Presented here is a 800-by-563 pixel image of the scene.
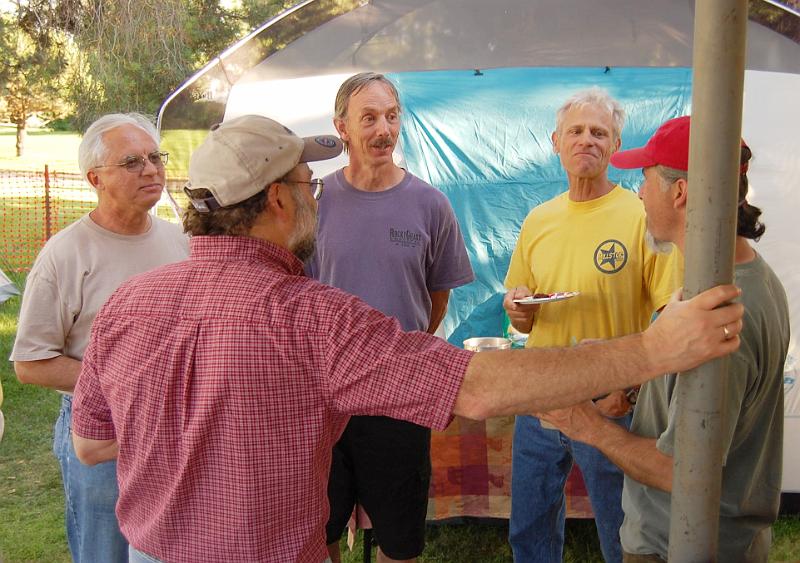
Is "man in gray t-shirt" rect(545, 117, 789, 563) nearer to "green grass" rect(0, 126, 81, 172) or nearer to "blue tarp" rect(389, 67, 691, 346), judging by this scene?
"blue tarp" rect(389, 67, 691, 346)

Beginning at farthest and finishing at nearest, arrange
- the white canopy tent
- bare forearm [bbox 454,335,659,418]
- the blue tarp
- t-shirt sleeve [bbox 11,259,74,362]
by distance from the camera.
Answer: the white canopy tent
the blue tarp
t-shirt sleeve [bbox 11,259,74,362]
bare forearm [bbox 454,335,659,418]

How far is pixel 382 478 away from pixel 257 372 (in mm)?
1375

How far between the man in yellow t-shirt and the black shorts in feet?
1.18

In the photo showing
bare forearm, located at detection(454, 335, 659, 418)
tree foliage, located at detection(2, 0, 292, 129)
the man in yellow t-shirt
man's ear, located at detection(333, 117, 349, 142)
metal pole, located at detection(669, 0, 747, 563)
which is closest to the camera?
metal pole, located at detection(669, 0, 747, 563)

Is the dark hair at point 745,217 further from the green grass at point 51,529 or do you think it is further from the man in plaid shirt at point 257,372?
the green grass at point 51,529

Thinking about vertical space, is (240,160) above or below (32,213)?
above

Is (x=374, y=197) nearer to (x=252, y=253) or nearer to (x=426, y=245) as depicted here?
(x=426, y=245)

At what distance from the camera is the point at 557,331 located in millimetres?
2766

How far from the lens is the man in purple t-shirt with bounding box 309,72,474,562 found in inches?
109

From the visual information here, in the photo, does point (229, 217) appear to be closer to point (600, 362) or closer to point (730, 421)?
point (600, 362)

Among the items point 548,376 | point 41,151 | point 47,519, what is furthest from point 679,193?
point 41,151

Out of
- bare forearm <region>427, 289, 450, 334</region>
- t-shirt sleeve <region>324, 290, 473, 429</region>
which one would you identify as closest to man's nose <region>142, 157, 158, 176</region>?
bare forearm <region>427, 289, 450, 334</region>

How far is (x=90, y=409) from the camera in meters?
1.77

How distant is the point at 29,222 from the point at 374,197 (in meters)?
10.9
